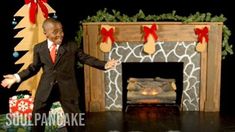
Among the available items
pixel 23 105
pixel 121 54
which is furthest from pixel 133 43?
pixel 23 105

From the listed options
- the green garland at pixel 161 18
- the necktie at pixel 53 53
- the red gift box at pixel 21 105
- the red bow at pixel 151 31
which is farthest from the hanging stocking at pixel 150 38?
the necktie at pixel 53 53

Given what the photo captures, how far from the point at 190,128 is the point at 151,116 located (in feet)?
2.00

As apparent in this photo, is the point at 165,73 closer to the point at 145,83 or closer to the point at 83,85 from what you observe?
the point at 145,83

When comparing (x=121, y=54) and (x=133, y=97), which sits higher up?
(x=121, y=54)

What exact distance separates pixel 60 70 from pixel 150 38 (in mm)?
1699

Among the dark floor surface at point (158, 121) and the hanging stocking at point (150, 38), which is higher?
the hanging stocking at point (150, 38)

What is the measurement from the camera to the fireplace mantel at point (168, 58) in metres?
5.25

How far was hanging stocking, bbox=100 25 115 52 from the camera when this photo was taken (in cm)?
521

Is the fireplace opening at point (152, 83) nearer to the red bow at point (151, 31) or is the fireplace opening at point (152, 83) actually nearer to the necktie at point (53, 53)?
the red bow at point (151, 31)

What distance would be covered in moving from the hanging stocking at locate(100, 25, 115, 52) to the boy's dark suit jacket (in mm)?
1371

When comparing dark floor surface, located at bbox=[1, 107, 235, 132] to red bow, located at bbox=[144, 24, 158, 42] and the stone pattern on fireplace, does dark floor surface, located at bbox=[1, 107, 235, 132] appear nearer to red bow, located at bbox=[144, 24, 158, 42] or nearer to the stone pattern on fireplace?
the stone pattern on fireplace

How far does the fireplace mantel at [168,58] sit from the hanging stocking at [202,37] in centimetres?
5

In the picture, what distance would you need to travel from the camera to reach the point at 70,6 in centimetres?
564

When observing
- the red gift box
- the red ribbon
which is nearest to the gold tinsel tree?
the red gift box
